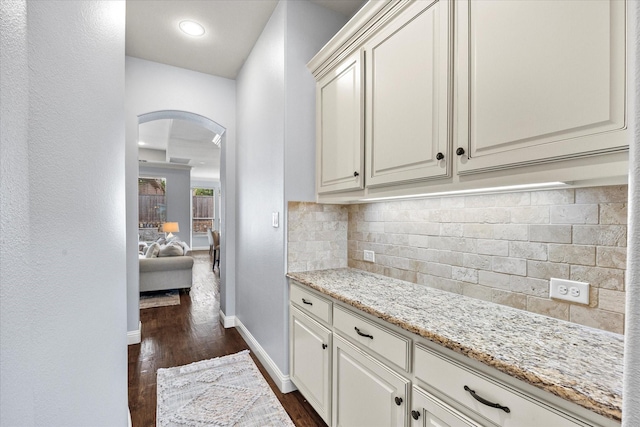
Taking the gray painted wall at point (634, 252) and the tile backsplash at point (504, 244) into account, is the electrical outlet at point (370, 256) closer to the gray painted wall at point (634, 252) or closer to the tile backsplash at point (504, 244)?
the tile backsplash at point (504, 244)

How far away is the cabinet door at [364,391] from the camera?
1222 millimetres

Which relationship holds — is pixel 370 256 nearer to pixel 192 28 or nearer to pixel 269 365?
pixel 269 365

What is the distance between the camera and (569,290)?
1157 mm

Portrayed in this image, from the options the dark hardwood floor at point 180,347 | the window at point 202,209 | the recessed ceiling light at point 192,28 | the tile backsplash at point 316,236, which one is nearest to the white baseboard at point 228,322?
the dark hardwood floor at point 180,347

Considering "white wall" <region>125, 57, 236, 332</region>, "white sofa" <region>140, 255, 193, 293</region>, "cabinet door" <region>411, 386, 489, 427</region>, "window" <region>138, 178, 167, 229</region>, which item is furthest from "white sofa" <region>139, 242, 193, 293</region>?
"window" <region>138, 178, 167, 229</region>

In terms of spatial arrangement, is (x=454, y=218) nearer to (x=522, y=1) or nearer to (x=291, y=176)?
(x=522, y=1)

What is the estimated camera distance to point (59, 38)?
0.89m

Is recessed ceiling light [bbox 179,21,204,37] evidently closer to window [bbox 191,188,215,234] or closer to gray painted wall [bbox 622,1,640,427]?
gray painted wall [bbox 622,1,640,427]

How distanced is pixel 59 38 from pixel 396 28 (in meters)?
1.37

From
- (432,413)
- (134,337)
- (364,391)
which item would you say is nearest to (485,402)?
(432,413)

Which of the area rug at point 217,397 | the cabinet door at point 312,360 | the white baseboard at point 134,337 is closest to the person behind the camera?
the cabinet door at point 312,360

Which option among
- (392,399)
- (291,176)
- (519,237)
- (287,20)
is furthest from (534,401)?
(287,20)

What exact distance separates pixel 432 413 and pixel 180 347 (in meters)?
2.68

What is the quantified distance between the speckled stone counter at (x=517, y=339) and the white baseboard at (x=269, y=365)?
994 millimetres
